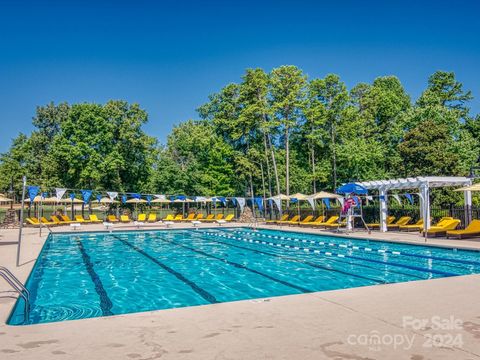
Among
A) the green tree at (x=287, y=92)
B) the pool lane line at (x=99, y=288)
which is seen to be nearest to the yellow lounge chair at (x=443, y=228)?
the pool lane line at (x=99, y=288)

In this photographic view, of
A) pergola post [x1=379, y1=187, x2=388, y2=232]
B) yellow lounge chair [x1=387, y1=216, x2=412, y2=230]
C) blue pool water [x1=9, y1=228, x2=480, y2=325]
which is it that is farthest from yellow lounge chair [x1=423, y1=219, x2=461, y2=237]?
yellow lounge chair [x1=387, y1=216, x2=412, y2=230]

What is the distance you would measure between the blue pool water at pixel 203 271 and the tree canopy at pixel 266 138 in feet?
63.7

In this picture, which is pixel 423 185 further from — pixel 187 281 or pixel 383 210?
pixel 187 281

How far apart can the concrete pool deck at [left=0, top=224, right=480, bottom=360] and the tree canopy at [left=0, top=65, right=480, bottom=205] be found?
2778 centimetres

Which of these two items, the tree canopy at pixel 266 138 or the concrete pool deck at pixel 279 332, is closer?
the concrete pool deck at pixel 279 332

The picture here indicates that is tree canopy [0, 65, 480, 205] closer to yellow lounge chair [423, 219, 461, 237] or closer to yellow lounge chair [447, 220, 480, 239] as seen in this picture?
yellow lounge chair [423, 219, 461, 237]

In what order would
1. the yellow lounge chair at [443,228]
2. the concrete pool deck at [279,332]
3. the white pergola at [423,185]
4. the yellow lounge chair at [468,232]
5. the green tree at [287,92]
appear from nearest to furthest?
the concrete pool deck at [279,332] < the yellow lounge chair at [468,232] < the yellow lounge chair at [443,228] < the white pergola at [423,185] < the green tree at [287,92]

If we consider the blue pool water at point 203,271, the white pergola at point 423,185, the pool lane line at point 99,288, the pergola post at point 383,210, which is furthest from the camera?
A: the pergola post at point 383,210

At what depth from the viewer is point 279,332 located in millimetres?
4391

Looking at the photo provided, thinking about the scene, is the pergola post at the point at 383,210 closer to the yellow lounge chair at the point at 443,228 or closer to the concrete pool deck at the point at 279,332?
the yellow lounge chair at the point at 443,228

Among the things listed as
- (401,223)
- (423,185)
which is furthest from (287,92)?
(423,185)

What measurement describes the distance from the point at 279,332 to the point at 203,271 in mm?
6868

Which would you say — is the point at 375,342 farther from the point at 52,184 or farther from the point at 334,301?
the point at 52,184

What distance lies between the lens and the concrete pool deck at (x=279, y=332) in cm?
375
